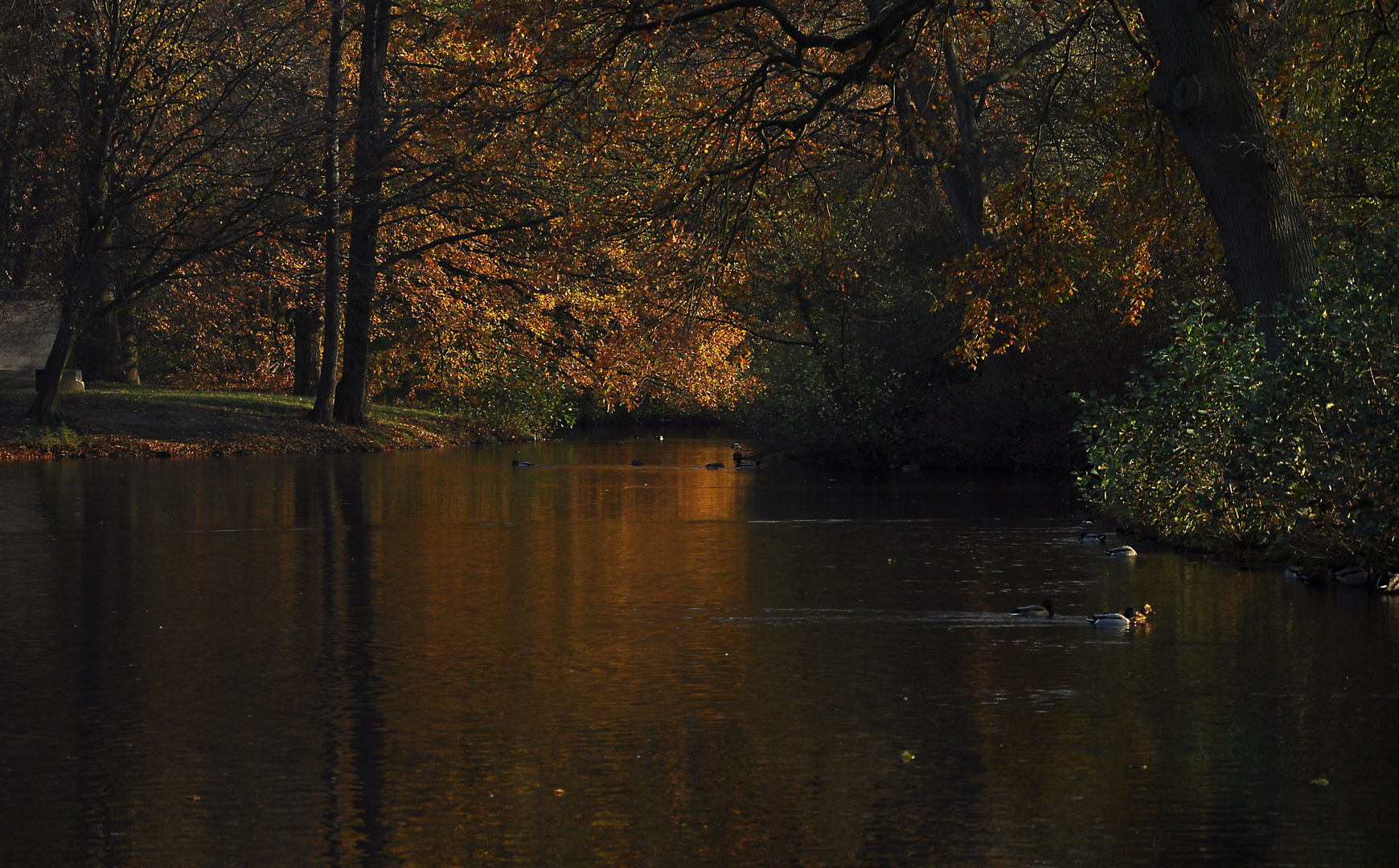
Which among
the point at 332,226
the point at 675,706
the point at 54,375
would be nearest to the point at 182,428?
the point at 54,375

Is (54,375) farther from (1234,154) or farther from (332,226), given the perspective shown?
(1234,154)

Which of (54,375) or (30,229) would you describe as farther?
(30,229)

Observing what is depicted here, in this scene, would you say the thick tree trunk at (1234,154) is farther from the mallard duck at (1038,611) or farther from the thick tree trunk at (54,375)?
the thick tree trunk at (54,375)

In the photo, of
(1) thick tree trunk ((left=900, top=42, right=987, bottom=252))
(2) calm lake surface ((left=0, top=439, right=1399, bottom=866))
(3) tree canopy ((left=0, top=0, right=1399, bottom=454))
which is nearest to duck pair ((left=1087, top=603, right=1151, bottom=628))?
(2) calm lake surface ((left=0, top=439, right=1399, bottom=866))

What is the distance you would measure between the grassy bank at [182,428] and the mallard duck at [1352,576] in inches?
994

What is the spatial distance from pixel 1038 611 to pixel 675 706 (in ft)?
13.9

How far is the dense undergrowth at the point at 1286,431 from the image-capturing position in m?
12.5

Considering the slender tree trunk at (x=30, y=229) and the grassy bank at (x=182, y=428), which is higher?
the slender tree trunk at (x=30, y=229)

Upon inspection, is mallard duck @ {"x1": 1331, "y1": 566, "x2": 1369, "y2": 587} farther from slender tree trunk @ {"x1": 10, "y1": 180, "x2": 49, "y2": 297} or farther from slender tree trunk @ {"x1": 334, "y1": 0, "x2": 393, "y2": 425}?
slender tree trunk @ {"x1": 10, "y1": 180, "x2": 49, "y2": 297}

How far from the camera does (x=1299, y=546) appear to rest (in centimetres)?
1453

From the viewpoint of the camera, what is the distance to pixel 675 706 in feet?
28.5

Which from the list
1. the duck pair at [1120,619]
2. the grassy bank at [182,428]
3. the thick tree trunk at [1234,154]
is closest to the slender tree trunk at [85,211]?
the grassy bank at [182,428]

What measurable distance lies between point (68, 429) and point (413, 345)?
10.6 m

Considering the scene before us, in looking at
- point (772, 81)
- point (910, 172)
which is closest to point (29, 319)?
point (772, 81)
